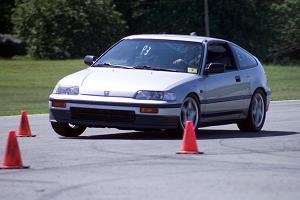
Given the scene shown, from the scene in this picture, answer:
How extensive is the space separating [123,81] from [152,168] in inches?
133

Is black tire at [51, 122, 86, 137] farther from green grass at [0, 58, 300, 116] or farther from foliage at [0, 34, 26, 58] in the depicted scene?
foliage at [0, 34, 26, 58]

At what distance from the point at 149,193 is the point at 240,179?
1.31 meters

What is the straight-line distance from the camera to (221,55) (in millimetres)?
15516

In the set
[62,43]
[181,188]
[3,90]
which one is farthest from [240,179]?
[62,43]

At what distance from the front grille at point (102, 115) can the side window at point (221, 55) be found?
2.25 m

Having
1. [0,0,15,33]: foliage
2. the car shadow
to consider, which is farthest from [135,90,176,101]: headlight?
[0,0,15,33]: foliage

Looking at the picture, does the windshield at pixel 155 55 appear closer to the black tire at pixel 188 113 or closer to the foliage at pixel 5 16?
the black tire at pixel 188 113

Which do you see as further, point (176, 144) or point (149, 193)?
point (176, 144)

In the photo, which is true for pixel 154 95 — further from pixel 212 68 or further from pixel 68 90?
pixel 212 68

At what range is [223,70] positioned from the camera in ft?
49.0

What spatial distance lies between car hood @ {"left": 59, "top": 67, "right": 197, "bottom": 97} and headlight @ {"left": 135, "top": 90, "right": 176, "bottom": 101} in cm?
6

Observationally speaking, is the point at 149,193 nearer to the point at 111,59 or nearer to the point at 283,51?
the point at 111,59


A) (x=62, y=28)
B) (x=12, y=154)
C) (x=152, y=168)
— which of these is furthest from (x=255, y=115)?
(x=62, y=28)

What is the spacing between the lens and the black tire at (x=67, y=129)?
553 inches
